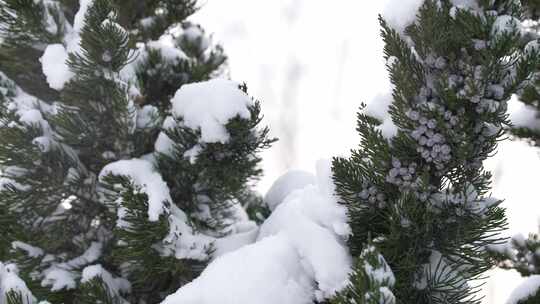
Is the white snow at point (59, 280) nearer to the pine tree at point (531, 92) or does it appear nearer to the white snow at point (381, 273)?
the white snow at point (381, 273)

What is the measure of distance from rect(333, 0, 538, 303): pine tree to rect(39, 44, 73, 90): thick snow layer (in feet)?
4.48

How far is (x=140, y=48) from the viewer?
281 centimetres

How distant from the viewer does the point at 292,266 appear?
1700 millimetres

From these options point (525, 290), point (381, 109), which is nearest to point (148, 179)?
point (381, 109)

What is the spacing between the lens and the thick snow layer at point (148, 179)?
198 cm

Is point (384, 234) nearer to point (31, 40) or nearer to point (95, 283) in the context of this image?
point (95, 283)

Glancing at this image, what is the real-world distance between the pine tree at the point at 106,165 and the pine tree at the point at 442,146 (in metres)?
0.72

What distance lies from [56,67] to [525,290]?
2.40m

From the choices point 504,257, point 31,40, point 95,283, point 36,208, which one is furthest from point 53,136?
point 504,257

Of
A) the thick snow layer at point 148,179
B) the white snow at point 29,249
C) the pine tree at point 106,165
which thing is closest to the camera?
the thick snow layer at point 148,179

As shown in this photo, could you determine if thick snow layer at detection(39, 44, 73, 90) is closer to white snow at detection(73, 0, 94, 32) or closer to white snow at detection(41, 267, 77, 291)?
white snow at detection(73, 0, 94, 32)

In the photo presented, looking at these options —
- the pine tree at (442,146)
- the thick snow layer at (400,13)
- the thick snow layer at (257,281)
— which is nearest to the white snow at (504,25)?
the pine tree at (442,146)

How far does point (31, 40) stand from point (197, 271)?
59.3 inches

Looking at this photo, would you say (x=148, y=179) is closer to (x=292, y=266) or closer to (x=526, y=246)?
(x=292, y=266)
